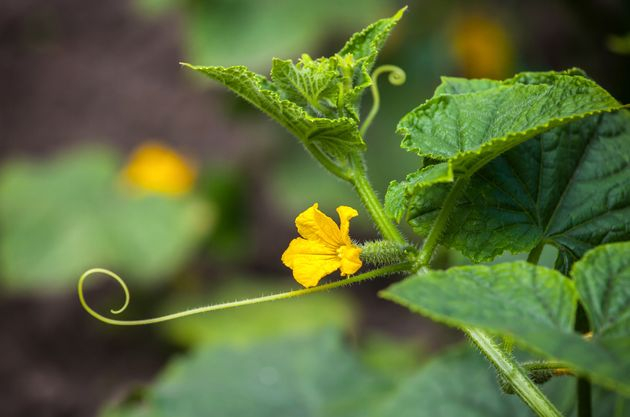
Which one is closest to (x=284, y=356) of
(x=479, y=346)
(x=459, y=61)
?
(x=479, y=346)

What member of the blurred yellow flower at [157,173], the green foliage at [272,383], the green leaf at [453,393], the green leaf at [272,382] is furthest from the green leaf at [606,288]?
the blurred yellow flower at [157,173]

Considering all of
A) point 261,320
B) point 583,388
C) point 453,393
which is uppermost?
point 583,388

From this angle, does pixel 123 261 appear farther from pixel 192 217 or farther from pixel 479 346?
pixel 479 346

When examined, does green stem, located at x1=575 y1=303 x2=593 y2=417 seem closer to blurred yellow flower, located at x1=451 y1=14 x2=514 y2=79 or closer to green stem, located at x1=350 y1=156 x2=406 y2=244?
green stem, located at x1=350 y1=156 x2=406 y2=244

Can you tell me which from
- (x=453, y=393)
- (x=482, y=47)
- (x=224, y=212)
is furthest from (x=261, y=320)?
(x=453, y=393)

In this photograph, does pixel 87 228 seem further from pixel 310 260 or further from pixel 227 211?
pixel 310 260

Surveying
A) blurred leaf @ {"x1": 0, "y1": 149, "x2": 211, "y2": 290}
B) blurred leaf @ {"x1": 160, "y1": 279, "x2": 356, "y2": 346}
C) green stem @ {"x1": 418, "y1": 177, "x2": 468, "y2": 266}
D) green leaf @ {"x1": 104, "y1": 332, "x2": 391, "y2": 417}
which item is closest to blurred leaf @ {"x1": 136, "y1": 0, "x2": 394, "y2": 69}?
blurred leaf @ {"x1": 0, "y1": 149, "x2": 211, "y2": 290}

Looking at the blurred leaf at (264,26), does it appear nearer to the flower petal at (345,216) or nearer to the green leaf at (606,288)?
the flower petal at (345,216)
